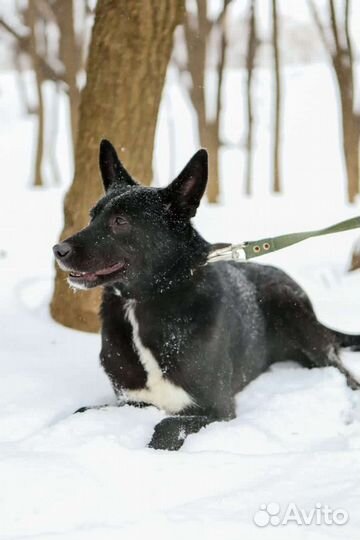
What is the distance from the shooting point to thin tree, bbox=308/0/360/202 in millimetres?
13609

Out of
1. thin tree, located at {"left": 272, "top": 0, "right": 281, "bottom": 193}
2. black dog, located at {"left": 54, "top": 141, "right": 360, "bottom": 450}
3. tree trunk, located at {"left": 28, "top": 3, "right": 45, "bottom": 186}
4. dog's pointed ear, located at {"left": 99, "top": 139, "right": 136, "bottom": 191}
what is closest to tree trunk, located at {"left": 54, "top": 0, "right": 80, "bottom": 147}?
tree trunk, located at {"left": 28, "top": 3, "right": 45, "bottom": 186}

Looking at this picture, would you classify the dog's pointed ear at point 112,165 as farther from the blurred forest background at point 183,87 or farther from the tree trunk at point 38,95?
the tree trunk at point 38,95

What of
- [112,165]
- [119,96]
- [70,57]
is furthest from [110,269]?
[70,57]

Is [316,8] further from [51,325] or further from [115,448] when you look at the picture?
[115,448]

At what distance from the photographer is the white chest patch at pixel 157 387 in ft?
11.2

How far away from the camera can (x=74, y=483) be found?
2570 millimetres

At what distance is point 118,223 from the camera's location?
3.34 meters

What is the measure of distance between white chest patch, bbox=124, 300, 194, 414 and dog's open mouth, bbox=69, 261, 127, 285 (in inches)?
9.2

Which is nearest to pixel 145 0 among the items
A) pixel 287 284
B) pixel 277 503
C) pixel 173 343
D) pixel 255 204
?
pixel 287 284

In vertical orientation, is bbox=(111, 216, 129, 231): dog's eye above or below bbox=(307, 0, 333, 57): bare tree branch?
below

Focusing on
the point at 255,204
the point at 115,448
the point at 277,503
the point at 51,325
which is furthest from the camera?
the point at 255,204

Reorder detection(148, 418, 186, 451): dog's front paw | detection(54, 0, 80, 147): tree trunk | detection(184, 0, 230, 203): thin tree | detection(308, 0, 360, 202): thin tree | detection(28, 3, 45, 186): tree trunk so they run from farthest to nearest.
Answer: detection(28, 3, 45, 186): tree trunk, detection(184, 0, 230, 203): thin tree, detection(54, 0, 80, 147): tree trunk, detection(308, 0, 360, 202): thin tree, detection(148, 418, 186, 451): dog's front paw

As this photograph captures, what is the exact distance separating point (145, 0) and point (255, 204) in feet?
31.4

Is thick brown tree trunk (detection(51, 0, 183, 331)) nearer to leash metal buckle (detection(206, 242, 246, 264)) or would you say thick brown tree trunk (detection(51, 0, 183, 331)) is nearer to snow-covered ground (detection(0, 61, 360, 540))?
snow-covered ground (detection(0, 61, 360, 540))
